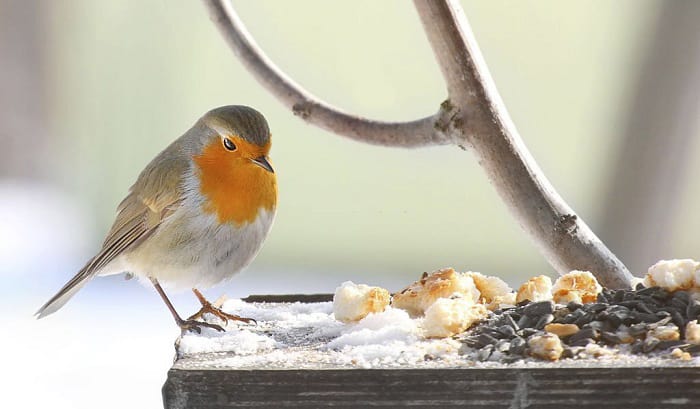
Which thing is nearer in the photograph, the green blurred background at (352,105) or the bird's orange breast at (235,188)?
Answer: the bird's orange breast at (235,188)

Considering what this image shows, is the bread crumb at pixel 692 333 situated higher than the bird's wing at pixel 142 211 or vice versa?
the bird's wing at pixel 142 211

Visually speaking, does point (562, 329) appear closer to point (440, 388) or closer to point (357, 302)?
point (440, 388)

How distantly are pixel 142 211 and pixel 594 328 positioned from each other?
1.56 meters

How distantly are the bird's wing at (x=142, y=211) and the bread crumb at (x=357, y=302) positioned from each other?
2.50 ft

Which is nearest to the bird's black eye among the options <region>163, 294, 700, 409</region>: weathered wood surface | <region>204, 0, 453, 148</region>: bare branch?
<region>204, 0, 453, 148</region>: bare branch

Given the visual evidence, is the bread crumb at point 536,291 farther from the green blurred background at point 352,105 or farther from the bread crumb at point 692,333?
the green blurred background at point 352,105

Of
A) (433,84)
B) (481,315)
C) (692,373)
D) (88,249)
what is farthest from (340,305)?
(88,249)

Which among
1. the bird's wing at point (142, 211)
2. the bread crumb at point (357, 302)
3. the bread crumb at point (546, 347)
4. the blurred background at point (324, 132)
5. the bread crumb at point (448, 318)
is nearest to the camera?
the bread crumb at point (546, 347)

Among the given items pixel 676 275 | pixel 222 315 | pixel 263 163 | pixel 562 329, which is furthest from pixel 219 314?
pixel 676 275

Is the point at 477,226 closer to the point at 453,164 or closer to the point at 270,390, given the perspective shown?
the point at 453,164

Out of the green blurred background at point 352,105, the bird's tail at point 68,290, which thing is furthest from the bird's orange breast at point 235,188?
the green blurred background at point 352,105

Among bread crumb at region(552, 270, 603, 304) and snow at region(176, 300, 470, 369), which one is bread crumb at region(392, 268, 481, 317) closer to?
snow at region(176, 300, 470, 369)

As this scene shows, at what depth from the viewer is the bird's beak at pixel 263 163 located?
2.91 m

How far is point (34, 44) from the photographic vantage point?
6176 mm
